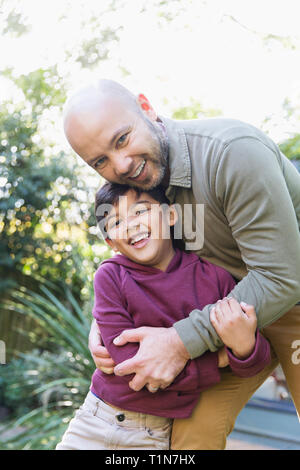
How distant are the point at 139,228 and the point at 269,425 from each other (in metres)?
2.91

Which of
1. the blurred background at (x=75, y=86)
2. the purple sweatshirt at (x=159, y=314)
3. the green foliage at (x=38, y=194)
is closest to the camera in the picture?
the purple sweatshirt at (x=159, y=314)

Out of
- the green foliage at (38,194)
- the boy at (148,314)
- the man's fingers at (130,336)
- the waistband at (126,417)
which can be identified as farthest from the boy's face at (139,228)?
the green foliage at (38,194)

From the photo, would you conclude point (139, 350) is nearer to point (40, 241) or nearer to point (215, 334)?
point (215, 334)

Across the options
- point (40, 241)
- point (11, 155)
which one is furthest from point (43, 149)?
point (40, 241)

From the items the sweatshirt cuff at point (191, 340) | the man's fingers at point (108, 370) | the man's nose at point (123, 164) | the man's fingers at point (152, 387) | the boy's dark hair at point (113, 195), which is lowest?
the man's fingers at point (108, 370)

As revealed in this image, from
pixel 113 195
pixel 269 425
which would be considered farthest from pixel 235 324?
pixel 269 425

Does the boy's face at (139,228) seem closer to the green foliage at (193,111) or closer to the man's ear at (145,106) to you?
the man's ear at (145,106)

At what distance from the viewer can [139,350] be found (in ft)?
5.53

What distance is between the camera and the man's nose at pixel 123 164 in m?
1.88

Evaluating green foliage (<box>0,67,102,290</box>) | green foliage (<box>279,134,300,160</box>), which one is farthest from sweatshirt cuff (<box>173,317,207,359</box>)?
green foliage (<box>0,67,102,290</box>)

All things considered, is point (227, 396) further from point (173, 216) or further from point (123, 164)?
point (123, 164)

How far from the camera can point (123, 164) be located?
1878 mm

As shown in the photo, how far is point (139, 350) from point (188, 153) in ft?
2.61

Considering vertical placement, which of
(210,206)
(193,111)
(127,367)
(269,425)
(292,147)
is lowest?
(269,425)
